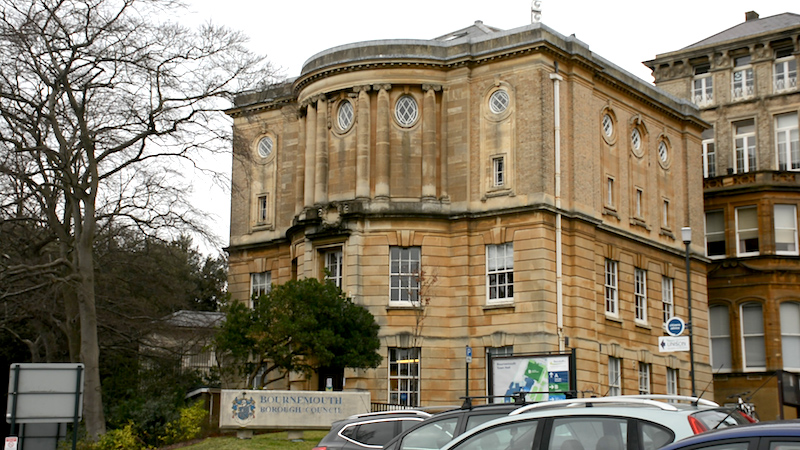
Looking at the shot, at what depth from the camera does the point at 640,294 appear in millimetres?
43312

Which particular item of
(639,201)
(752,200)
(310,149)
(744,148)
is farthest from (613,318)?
(744,148)

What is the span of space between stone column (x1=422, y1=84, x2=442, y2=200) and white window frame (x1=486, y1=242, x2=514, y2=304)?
10.2 ft

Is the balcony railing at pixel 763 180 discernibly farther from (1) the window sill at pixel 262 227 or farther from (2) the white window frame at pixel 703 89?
(1) the window sill at pixel 262 227

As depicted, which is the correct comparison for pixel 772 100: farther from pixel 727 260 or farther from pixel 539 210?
pixel 539 210

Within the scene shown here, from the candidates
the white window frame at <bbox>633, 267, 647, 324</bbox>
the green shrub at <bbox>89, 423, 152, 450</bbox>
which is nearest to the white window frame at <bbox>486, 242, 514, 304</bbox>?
the white window frame at <bbox>633, 267, 647, 324</bbox>

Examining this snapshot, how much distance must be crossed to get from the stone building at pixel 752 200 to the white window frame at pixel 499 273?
1446 cm

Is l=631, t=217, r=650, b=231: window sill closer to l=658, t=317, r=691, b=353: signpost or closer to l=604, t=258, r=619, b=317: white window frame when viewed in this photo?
l=604, t=258, r=619, b=317: white window frame

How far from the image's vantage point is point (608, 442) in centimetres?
1055

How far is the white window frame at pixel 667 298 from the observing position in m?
44.7

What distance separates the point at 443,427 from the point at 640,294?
2960 centimetres

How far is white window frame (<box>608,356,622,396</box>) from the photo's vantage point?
40656 mm

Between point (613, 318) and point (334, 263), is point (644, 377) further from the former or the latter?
point (334, 263)

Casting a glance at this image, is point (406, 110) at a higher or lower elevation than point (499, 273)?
higher

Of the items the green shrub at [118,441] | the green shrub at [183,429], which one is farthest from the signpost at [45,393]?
the green shrub at [183,429]
